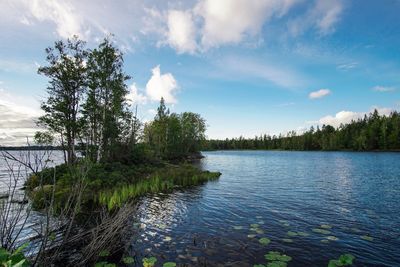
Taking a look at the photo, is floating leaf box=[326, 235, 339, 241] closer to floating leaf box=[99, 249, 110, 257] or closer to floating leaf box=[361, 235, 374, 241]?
floating leaf box=[361, 235, 374, 241]

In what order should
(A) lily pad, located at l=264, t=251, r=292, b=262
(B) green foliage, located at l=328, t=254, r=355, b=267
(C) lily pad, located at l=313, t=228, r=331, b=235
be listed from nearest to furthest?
(B) green foliage, located at l=328, t=254, r=355, b=267 → (A) lily pad, located at l=264, t=251, r=292, b=262 → (C) lily pad, located at l=313, t=228, r=331, b=235

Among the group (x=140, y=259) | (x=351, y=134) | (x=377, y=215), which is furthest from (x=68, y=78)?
(x=351, y=134)

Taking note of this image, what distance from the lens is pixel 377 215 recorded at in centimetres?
1403

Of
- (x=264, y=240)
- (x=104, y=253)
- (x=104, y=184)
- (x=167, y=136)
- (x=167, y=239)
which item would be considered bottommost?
(x=167, y=239)

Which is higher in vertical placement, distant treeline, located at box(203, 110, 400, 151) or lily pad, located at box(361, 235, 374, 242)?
distant treeline, located at box(203, 110, 400, 151)

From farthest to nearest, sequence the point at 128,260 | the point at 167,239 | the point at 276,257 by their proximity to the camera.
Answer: the point at 167,239, the point at 276,257, the point at 128,260

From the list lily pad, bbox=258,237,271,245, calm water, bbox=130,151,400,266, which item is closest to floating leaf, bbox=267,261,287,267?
calm water, bbox=130,151,400,266

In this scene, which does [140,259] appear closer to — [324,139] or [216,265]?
[216,265]

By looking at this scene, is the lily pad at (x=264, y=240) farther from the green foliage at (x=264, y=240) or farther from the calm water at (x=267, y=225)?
the calm water at (x=267, y=225)

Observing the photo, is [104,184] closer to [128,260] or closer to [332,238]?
[128,260]

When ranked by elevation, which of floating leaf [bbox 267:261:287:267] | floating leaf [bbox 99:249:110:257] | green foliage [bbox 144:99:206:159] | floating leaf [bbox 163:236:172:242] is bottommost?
floating leaf [bbox 163:236:172:242]

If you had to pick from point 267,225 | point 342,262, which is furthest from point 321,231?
point 342,262

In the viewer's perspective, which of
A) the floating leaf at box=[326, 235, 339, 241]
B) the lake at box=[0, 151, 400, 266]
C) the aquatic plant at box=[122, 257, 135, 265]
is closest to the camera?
the aquatic plant at box=[122, 257, 135, 265]

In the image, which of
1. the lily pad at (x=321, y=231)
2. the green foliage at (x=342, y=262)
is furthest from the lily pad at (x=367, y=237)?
the green foliage at (x=342, y=262)
